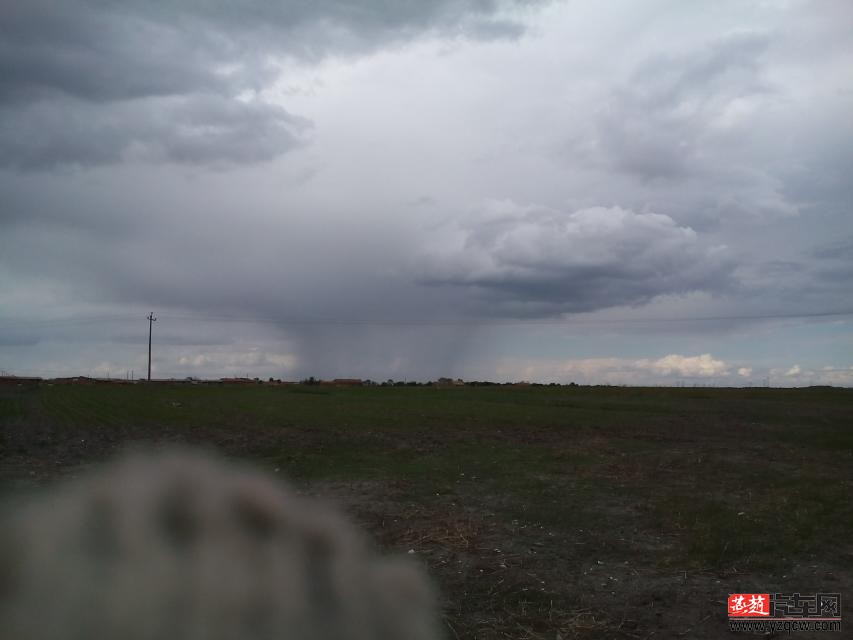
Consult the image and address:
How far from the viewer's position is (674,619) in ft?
24.4

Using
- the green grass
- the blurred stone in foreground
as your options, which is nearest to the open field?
the green grass

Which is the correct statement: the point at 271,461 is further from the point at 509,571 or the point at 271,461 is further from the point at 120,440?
the point at 509,571

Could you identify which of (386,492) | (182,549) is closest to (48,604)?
(182,549)
